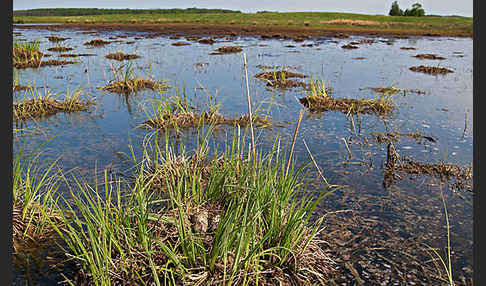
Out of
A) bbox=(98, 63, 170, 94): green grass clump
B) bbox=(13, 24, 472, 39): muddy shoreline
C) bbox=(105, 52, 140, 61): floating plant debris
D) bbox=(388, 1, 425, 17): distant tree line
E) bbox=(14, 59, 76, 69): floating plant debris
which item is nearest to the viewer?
bbox=(98, 63, 170, 94): green grass clump

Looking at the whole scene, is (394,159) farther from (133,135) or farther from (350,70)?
(350,70)

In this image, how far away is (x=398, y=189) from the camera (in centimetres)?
568

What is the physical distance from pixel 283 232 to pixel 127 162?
12.9 feet

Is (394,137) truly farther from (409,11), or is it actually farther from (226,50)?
(409,11)

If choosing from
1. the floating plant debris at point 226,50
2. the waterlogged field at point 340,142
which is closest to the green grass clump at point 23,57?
the waterlogged field at point 340,142

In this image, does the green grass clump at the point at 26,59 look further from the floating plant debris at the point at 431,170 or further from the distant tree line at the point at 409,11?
the distant tree line at the point at 409,11

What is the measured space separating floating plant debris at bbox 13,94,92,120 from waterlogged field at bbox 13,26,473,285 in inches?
4.5

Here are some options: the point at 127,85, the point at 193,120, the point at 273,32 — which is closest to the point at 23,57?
the point at 127,85

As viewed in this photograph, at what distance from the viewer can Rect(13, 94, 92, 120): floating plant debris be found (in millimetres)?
9094

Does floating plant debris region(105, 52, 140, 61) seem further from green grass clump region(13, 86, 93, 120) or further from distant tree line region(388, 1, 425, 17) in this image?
distant tree line region(388, 1, 425, 17)

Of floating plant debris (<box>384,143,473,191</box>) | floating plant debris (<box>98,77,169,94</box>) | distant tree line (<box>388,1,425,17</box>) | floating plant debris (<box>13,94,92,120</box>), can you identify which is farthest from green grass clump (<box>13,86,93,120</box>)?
distant tree line (<box>388,1,425,17</box>)

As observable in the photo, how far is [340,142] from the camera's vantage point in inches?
310

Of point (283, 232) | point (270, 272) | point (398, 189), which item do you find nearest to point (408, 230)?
point (398, 189)

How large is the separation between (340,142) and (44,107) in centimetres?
851
